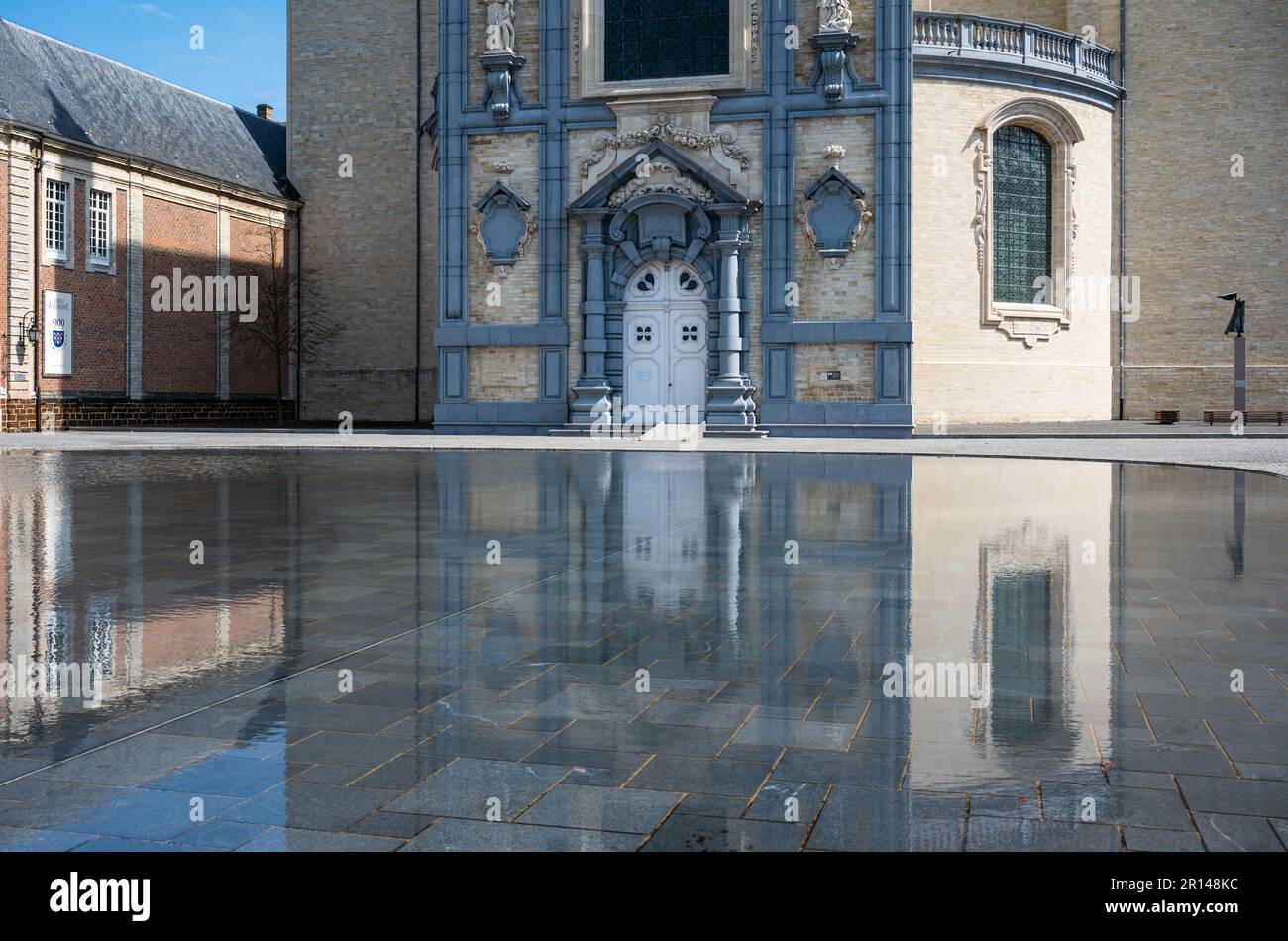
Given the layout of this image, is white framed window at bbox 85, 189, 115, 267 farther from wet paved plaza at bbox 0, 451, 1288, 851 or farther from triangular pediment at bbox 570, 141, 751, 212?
wet paved plaza at bbox 0, 451, 1288, 851

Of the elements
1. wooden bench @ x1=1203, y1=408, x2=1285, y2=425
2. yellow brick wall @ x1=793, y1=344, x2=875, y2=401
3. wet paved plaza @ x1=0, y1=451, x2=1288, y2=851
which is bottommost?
wet paved plaza @ x1=0, y1=451, x2=1288, y2=851

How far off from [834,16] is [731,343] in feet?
26.4

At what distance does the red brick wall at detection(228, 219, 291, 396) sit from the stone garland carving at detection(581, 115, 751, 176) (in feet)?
49.3

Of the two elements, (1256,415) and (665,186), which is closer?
(665,186)

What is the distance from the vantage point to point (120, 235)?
3588cm

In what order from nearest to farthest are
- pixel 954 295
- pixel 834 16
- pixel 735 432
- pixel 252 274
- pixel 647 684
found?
pixel 647 684 < pixel 834 16 < pixel 735 432 < pixel 954 295 < pixel 252 274

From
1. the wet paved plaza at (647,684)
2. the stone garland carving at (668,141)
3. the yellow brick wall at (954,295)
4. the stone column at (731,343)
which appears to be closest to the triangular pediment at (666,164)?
the stone garland carving at (668,141)

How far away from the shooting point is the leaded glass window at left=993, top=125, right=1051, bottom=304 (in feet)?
108

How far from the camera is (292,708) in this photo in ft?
15.6

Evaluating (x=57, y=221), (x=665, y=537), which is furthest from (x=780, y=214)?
(x=665, y=537)

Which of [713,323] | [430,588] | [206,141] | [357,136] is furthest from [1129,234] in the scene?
[430,588]

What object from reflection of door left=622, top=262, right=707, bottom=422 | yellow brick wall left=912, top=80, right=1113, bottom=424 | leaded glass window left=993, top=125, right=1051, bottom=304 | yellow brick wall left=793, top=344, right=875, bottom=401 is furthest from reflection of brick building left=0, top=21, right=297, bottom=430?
leaded glass window left=993, top=125, right=1051, bottom=304

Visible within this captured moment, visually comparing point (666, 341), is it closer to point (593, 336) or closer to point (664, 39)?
point (593, 336)

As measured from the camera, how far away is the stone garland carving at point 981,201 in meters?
32.3
